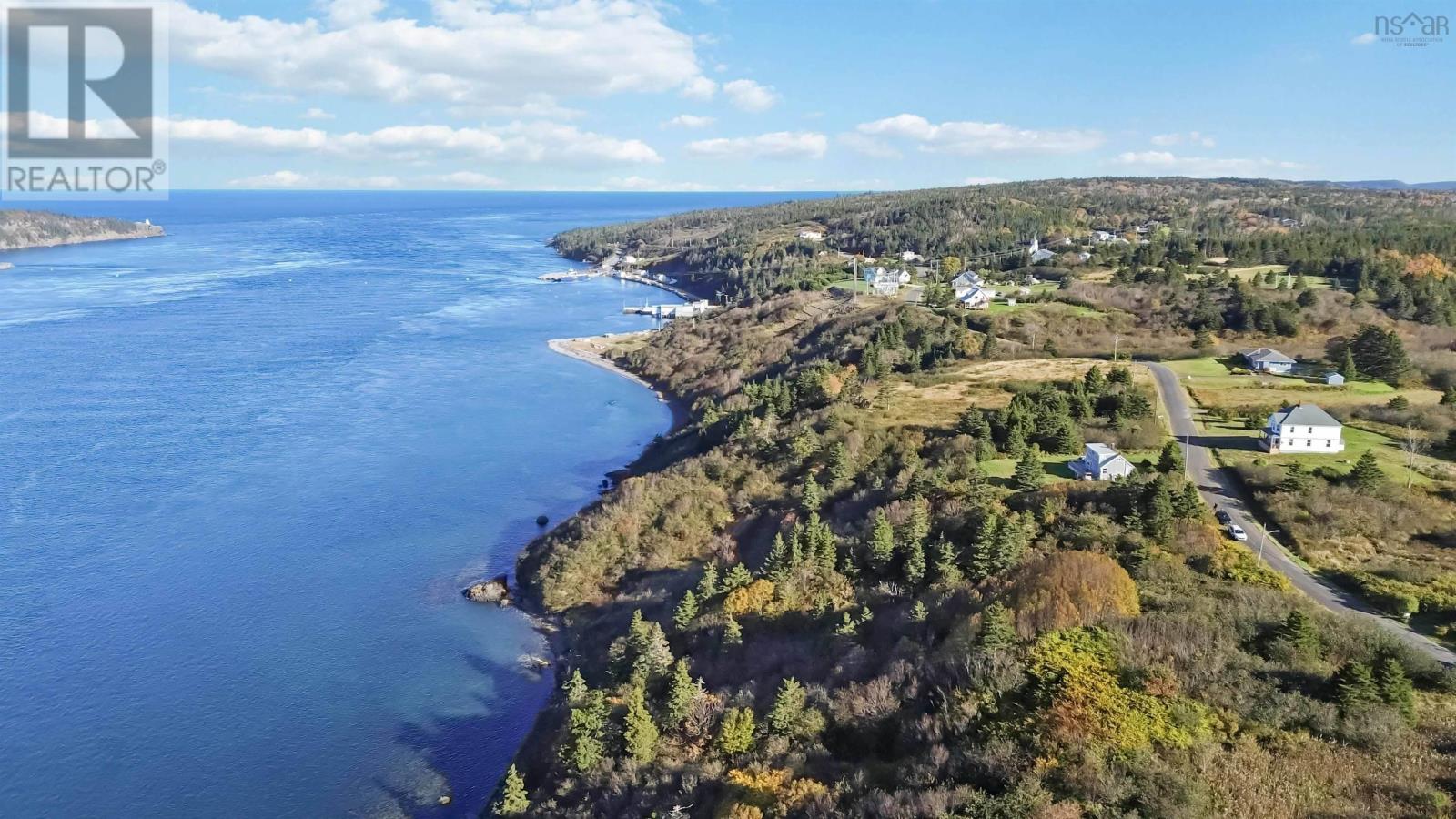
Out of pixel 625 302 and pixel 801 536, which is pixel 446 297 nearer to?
pixel 625 302

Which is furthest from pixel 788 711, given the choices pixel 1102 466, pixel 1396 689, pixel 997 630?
pixel 1102 466

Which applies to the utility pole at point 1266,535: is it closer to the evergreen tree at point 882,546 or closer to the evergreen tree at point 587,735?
the evergreen tree at point 882,546

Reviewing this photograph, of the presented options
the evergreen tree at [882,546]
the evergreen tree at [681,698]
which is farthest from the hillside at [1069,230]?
the evergreen tree at [681,698]

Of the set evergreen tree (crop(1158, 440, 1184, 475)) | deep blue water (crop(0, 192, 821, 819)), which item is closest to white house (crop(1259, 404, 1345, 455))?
evergreen tree (crop(1158, 440, 1184, 475))

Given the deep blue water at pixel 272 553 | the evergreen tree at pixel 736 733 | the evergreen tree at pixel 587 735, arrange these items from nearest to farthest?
the evergreen tree at pixel 736 733, the evergreen tree at pixel 587 735, the deep blue water at pixel 272 553

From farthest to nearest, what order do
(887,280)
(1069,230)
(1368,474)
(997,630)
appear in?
1. (1069,230)
2. (887,280)
3. (1368,474)
4. (997,630)

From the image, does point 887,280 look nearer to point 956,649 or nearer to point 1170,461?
point 1170,461
